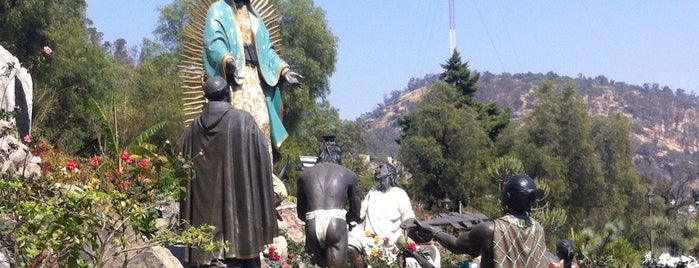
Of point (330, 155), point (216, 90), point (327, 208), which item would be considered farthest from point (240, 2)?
point (216, 90)

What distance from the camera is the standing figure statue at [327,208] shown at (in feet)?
28.1

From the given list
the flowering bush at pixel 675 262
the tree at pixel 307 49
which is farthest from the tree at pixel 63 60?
the flowering bush at pixel 675 262

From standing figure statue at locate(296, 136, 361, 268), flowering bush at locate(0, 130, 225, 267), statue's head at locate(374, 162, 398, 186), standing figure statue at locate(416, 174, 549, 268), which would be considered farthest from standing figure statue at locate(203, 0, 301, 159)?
standing figure statue at locate(416, 174, 549, 268)

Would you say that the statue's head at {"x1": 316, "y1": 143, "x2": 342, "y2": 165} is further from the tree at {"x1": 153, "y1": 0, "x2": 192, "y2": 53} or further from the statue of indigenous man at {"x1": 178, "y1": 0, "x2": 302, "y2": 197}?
the tree at {"x1": 153, "y1": 0, "x2": 192, "y2": 53}

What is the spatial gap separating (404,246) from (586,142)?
32.9 m

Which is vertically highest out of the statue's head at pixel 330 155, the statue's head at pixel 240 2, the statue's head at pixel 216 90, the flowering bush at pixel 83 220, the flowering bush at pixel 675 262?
the statue's head at pixel 240 2

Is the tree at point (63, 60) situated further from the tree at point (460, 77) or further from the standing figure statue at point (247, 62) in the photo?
the tree at point (460, 77)

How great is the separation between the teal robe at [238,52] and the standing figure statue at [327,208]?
3.20m

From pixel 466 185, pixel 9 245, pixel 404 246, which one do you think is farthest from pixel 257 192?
pixel 466 185

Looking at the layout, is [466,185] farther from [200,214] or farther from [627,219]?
[200,214]

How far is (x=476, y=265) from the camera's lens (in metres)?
6.55

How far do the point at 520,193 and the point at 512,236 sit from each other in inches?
9.7

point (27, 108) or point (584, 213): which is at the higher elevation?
point (27, 108)

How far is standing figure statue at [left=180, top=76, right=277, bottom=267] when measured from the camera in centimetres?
704
